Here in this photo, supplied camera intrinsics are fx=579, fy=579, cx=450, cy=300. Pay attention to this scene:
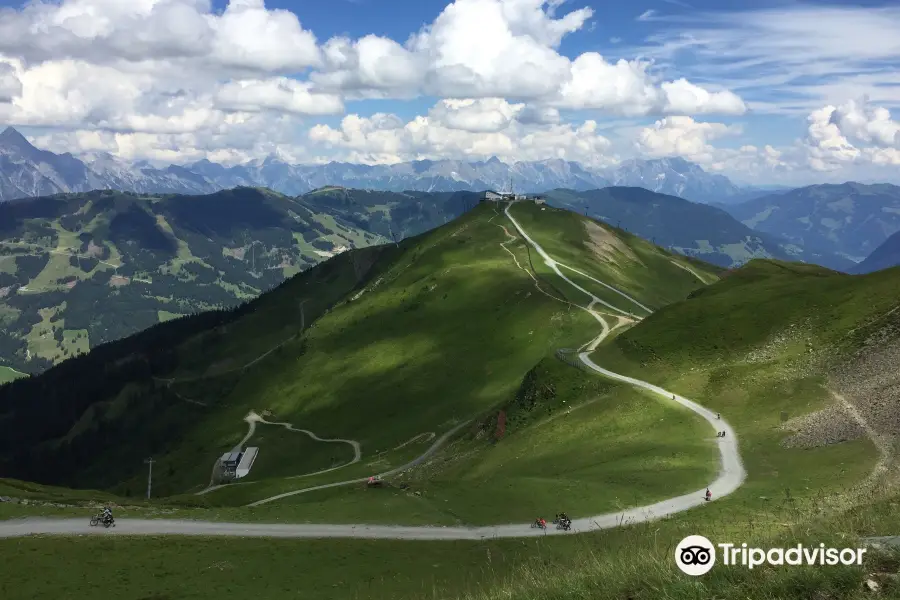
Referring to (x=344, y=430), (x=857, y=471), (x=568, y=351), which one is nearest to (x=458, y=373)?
(x=344, y=430)

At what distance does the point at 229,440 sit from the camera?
161 m

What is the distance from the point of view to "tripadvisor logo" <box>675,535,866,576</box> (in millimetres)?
12195

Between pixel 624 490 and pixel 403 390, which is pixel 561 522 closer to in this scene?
pixel 624 490

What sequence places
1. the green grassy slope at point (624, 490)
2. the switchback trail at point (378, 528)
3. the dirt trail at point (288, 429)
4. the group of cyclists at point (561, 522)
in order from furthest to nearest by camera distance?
the dirt trail at point (288, 429), the switchback trail at point (378, 528), the group of cyclists at point (561, 522), the green grassy slope at point (624, 490)

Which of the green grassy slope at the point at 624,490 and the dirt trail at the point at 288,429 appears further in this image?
the dirt trail at the point at 288,429

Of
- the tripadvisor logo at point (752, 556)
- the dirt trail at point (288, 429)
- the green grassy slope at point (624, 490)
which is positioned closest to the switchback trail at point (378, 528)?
the green grassy slope at point (624, 490)

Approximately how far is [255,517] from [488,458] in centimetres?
3196

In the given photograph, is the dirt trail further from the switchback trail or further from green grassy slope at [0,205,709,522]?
the switchback trail

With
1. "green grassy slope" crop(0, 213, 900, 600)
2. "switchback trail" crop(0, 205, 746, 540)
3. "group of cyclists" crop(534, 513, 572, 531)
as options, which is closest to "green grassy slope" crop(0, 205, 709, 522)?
"green grassy slope" crop(0, 213, 900, 600)

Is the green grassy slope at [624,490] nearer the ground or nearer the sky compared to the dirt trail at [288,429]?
nearer the sky

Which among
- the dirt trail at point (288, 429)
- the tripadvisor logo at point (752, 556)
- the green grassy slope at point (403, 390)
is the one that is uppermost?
the tripadvisor logo at point (752, 556)

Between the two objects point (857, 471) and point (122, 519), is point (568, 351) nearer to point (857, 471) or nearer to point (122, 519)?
point (857, 471)

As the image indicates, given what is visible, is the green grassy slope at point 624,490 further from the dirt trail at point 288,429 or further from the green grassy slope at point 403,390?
the dirt trail at point 288,429

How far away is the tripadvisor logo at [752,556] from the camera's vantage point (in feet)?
40.0
